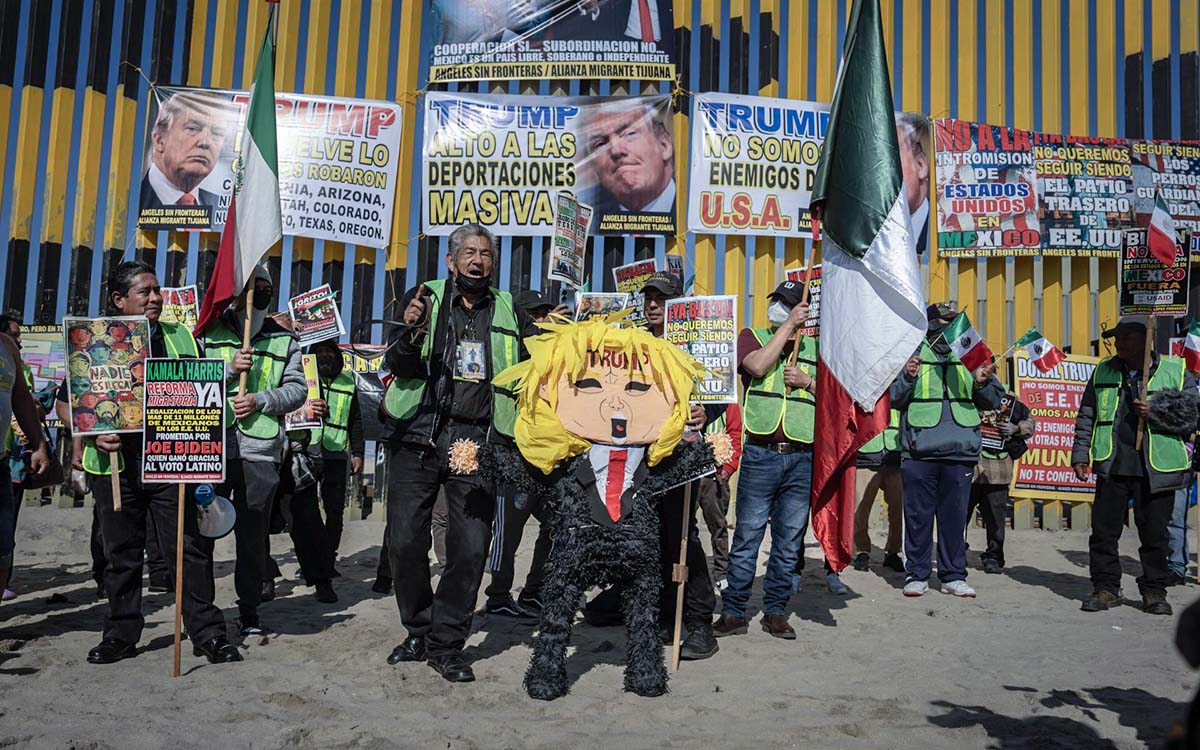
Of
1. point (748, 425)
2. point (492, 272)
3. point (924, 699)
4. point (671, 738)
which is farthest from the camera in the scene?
point (748, 425)

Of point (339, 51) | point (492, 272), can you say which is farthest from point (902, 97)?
point (492, 272)

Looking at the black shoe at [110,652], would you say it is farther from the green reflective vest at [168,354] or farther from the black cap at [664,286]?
the black cap at [664,286]

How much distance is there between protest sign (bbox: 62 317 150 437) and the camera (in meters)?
4.78

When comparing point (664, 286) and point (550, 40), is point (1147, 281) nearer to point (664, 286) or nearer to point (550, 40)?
point (664, 286)

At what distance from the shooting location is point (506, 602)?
6383 millimetres

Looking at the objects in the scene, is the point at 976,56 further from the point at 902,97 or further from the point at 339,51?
the point at 339,51

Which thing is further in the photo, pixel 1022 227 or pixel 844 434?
pixel 1022 227

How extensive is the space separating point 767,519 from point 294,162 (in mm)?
9073

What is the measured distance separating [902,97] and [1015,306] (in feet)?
10.1

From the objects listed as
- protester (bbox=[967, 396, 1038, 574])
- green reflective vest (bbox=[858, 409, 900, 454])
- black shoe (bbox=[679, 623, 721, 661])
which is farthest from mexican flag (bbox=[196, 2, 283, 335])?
protester (bbox=[967, 396, 1038, 574])

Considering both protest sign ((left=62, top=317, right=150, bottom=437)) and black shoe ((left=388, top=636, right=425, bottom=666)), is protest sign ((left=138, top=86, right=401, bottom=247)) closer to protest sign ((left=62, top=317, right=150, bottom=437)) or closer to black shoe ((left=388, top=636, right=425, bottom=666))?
protest sign ((left=62, top=317, right=150, bottom=437))

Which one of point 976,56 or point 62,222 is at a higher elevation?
point 976,56

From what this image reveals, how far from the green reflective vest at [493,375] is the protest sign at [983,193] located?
9.18m

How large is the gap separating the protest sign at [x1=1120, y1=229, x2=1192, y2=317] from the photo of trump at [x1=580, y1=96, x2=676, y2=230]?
6047 mm
